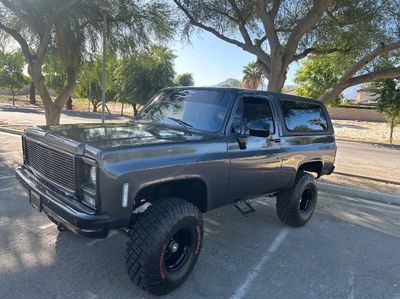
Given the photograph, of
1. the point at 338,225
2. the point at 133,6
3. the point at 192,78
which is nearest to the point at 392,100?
the point at 133,6

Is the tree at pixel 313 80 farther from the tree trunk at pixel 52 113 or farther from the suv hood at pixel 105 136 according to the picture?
the suv hood at pixel 105 136

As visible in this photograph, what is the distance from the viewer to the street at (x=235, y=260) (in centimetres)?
333

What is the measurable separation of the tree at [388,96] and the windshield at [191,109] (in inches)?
813

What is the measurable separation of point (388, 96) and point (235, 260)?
70.9 feet

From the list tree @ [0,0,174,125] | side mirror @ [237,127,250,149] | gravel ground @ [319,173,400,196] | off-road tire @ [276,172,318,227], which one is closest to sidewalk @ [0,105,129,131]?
tree @ [0,0,174,125]

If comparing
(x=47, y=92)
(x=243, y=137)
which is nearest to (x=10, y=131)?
(x=47, y=92)

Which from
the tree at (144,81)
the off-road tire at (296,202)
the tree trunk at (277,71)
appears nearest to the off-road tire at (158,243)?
the off-road tire at (296,202)

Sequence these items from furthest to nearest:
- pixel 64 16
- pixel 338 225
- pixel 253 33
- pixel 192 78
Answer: pixel 192 78 < pixel 253 33 < pixel 64 16 < pixel 338 225

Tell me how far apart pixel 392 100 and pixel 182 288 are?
2249 centimetres

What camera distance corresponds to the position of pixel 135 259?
10.1 ft

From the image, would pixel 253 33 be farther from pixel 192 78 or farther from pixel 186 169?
pixel 192 78

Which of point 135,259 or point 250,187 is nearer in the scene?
point 135,259

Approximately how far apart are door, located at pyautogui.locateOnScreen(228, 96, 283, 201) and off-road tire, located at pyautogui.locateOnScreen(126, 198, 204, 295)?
0.82 m

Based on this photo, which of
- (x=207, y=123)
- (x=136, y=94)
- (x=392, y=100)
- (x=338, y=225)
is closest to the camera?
(x=207, y=123)
